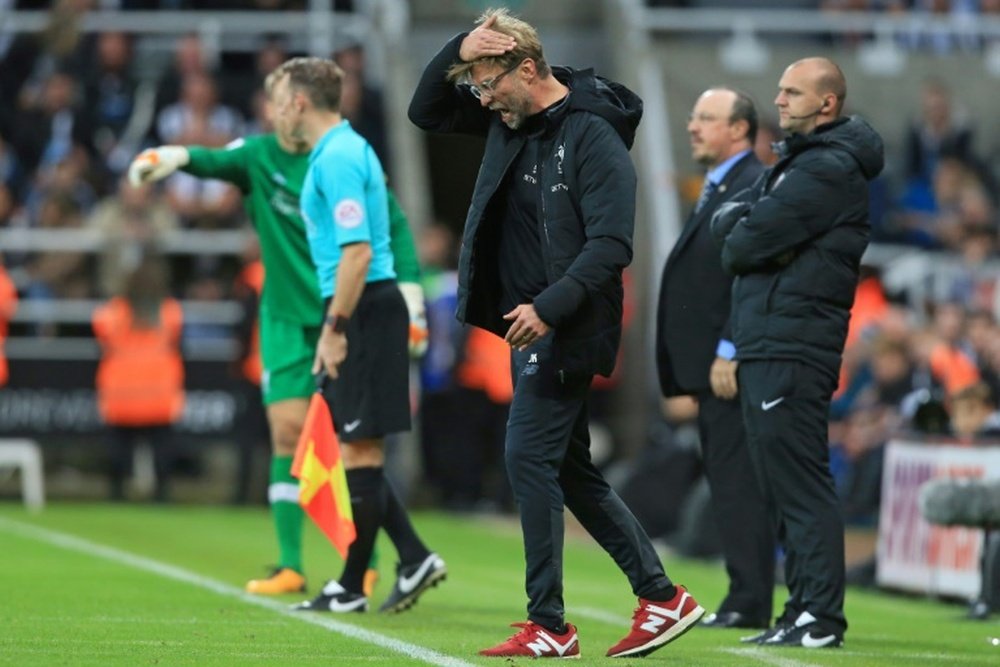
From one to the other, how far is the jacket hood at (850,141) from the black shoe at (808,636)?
6.01 feet

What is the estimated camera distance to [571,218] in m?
8.08

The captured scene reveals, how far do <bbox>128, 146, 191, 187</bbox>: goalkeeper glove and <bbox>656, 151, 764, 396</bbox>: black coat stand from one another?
237 cm

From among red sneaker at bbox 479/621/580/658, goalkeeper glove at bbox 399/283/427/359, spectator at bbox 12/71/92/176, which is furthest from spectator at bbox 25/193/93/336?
red sneaker at bbox 479/621/580/658

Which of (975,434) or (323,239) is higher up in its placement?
(323,239)

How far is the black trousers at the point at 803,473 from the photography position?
9.04 metres

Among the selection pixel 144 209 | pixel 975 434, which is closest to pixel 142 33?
pixel 144 209

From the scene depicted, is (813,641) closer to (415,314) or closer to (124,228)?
(415,314)

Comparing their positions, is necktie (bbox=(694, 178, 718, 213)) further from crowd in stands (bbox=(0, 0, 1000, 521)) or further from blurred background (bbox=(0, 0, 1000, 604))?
crowd in stands (bbox=(0, 0, 1000, 521))

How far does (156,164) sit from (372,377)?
1.65 m

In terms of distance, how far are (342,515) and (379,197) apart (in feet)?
4.79

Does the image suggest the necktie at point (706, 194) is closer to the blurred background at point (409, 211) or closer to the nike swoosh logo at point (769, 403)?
the nike swoosh logo at point (769, 403)

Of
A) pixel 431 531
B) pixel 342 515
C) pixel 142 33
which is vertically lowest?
pixel 431 531

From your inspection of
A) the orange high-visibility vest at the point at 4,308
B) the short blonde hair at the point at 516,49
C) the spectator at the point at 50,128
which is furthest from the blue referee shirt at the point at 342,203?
the spectator at the point at 50,128

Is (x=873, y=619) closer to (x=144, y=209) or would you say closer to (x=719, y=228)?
Result: (x=719, y=228)
